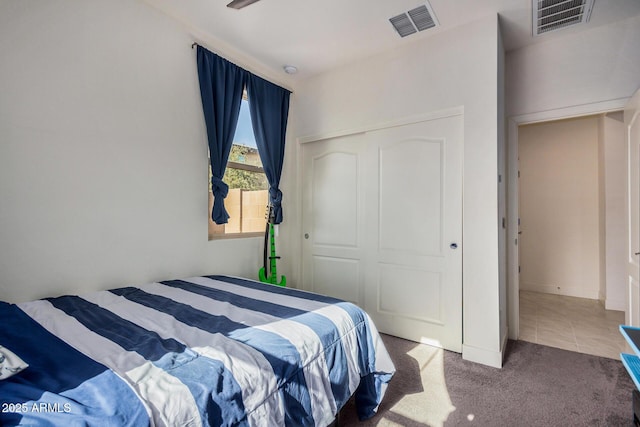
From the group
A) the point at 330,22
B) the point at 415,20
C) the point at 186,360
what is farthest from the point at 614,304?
the point at 186,360

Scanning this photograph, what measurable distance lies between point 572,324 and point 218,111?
4.16 meters

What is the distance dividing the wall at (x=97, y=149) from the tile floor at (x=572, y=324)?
10.8 ft

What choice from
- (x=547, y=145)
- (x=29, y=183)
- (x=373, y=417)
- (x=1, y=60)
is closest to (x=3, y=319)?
(x=29, y=183)

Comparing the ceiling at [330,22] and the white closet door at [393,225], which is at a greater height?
the ceiling at [330,22]

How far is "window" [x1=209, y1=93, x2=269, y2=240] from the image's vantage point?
9.86 ft

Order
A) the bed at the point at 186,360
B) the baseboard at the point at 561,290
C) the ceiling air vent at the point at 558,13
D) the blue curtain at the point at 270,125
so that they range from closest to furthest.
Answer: the bed at the point at 186,360 < the ceiling air vent at the point at 558,13 < the blue curtain at the point at 270,125 < the baseboard at the point at 561,290

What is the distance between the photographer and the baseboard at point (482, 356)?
2.32 metres

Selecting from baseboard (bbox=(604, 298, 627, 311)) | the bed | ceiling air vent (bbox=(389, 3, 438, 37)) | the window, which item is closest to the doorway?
baseboard (bbox=(604, 298, 627, 311))

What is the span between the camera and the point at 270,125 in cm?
331

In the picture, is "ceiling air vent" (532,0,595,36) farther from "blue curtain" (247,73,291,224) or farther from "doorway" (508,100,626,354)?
"blue curtain" (247,73,291,224)

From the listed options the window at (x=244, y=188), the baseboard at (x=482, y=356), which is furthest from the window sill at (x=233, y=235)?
the baseboard at (x=482, y=356)

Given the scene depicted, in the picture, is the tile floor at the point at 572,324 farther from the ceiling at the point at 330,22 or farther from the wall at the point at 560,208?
the ceiling at the point at 330,22

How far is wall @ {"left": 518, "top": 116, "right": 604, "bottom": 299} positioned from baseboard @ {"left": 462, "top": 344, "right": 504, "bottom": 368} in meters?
2.82

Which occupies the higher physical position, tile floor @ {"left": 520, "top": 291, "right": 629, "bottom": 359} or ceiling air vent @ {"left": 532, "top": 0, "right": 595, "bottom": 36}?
ceiling air vent @ {"left": 532, "top": 0, "right": 595, "bottom": 36}
